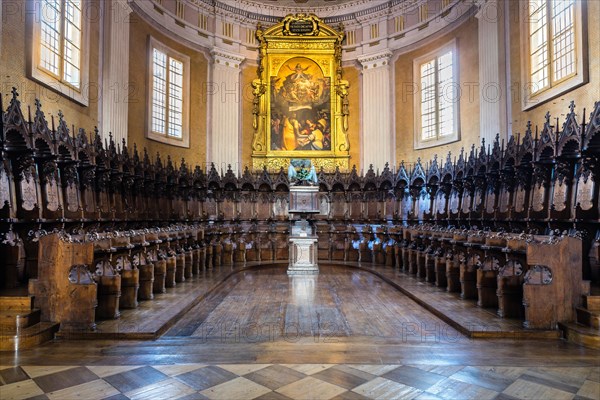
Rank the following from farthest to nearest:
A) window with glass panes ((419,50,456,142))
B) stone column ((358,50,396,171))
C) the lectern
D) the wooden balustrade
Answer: stone column ((358,50,396,171)), window with glass panes ((419,50,456,142)), the lectern, the wooden balustrade

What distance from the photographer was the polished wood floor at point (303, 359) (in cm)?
274

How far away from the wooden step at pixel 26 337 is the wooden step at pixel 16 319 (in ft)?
0.18

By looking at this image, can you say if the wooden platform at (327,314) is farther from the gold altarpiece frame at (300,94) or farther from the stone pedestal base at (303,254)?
the gold altarpiece frame at (300,94)

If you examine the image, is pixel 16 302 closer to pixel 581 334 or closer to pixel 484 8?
pixel 581 334

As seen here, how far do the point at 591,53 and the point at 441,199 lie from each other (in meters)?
5.09

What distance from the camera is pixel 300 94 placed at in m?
15.6

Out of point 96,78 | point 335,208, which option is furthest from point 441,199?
point 96,78

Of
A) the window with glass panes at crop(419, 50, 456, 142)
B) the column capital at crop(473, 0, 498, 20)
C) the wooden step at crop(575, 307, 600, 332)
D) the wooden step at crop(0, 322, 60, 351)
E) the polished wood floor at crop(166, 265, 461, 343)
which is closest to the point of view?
the wooden step at crop(0, 322, 60, 351)

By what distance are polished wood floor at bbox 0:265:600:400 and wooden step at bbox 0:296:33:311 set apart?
1.85 ft

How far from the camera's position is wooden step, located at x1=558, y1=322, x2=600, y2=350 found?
3.63m

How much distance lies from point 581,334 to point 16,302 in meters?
5.66

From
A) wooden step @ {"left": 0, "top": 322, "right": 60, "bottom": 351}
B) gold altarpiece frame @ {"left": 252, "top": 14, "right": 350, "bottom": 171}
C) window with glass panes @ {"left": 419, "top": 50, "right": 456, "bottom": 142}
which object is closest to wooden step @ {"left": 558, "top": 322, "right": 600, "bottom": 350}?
wooden step @ {"left": 0, "top": 322, "right": 60, "bottom": 351}

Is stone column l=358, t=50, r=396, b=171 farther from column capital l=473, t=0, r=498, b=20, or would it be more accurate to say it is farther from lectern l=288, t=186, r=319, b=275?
lectern l=288, t=186, r=319, b=275

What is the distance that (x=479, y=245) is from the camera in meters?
5.53
